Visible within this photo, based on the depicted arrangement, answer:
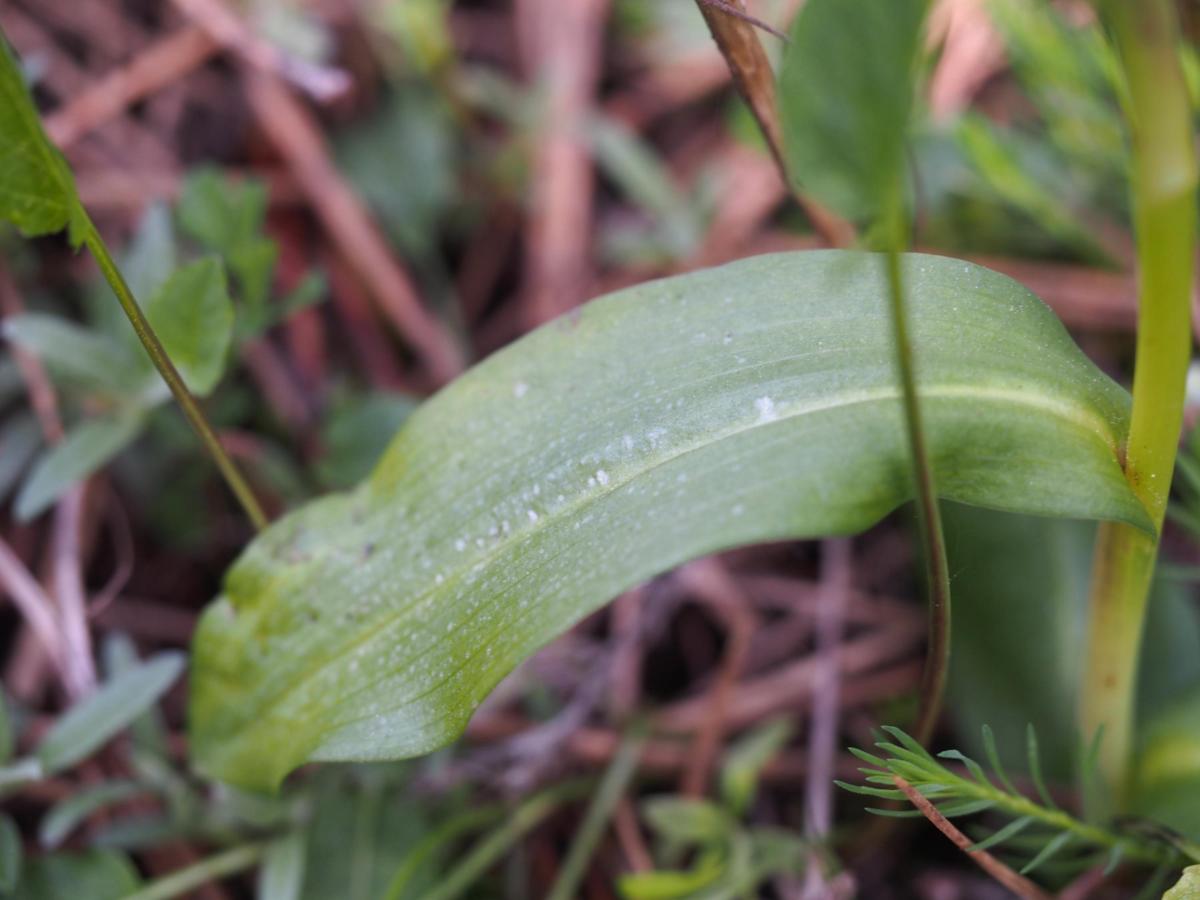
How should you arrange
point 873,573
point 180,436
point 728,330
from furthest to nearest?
point 873,573
point 180,436
point 728,330

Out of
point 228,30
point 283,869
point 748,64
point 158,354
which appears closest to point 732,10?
point 748,64

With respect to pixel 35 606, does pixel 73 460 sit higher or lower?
higher

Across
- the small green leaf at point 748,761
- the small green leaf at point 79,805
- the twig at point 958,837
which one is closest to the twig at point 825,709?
the small green leaf at point 748,761

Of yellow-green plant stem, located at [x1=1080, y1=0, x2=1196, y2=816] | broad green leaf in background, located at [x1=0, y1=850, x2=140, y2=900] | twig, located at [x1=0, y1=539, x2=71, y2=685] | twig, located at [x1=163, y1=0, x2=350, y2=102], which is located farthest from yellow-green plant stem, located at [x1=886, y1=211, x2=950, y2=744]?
twig, located at [x1=163, y1=0, x2=350, y2=102]

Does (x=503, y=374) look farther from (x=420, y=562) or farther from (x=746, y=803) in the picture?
(x=746, y=803)

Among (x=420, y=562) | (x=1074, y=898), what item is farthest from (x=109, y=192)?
(x=1074, y=898)

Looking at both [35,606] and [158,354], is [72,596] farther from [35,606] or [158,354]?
[158,354]

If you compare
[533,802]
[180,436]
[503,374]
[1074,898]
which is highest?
[180,436]
